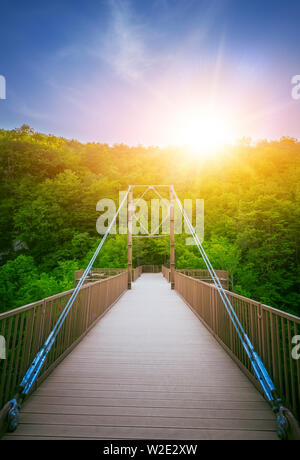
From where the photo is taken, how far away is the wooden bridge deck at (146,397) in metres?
1.90

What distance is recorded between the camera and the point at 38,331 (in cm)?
274

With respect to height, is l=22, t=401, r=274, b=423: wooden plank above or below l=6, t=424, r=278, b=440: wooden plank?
below

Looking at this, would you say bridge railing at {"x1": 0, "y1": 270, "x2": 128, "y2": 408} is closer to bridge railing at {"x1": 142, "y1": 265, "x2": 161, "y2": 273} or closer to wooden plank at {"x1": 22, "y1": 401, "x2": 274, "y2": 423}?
wooden plank at {"x1": 22, "y1": 401, "x2": 274, "y2": 423}

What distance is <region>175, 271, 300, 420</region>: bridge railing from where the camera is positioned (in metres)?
2.08

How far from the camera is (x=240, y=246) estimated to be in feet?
90.3

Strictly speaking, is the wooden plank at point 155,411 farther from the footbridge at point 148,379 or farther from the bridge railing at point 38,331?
the bridge railing at point 38,331

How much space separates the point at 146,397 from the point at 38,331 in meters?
1.45

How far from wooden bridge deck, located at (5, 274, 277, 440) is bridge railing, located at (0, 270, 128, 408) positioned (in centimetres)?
20
